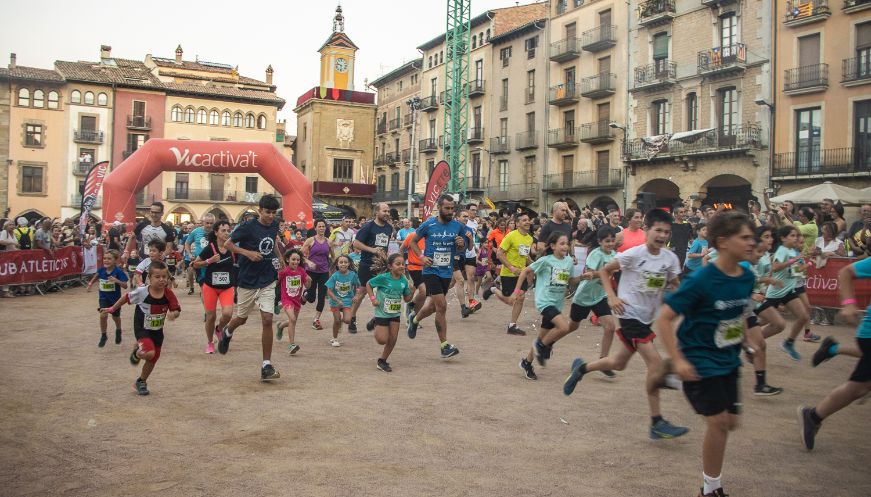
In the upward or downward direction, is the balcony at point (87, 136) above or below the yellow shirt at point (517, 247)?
above

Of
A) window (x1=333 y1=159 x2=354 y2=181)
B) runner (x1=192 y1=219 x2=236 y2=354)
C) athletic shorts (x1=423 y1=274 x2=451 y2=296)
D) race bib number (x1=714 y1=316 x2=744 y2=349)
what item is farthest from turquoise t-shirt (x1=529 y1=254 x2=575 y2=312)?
window (x1=333 y1=159 x2=354 y2=181)

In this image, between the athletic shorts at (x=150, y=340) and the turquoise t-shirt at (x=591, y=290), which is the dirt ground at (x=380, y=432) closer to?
the athletic shorts at (x=150, y=340)

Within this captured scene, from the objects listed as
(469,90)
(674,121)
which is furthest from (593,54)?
(469,90)

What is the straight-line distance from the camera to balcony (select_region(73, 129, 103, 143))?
172 feet

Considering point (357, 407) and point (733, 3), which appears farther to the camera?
point (733, 3)

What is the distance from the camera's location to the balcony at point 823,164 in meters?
26.2

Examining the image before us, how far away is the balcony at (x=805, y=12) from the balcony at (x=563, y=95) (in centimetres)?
1259

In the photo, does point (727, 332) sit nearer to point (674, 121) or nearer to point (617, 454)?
point (617, 454)

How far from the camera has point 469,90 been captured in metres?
48.2

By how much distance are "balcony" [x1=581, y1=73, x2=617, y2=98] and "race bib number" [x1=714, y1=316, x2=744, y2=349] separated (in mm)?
34156

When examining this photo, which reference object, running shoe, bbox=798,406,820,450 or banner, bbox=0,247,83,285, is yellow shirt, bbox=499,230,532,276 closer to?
running shoe, bbox=798,406,820,450

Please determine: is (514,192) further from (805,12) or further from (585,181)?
(805,12)

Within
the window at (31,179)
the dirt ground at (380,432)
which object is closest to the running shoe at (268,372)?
the dirt ground at (380,432)

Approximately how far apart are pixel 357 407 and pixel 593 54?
35280 millimetres
